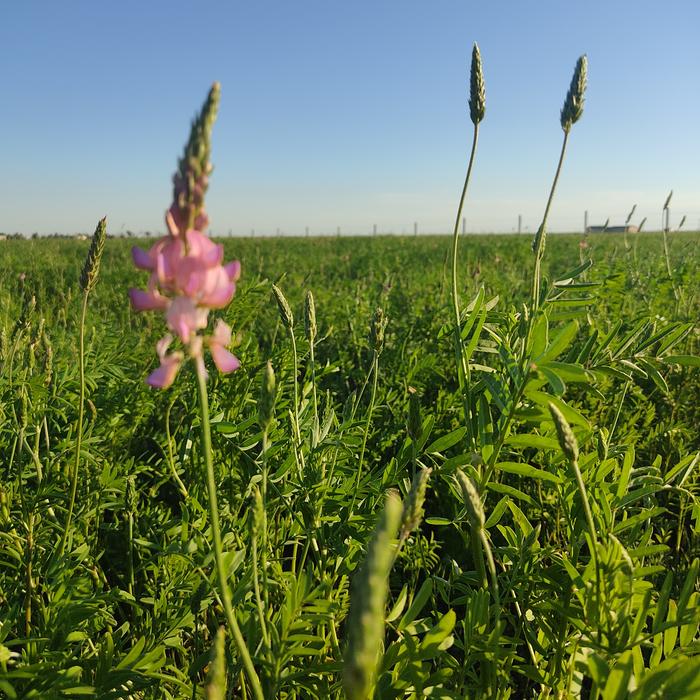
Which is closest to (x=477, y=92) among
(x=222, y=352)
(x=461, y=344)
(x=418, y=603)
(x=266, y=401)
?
(x=461, y=344)

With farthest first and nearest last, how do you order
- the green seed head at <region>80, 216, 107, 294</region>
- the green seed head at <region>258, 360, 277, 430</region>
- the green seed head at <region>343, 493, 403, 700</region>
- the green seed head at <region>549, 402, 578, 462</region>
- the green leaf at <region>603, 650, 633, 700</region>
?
the green seed head at <region>80, 216, 107, 294</region> → the green seed head at <region>258, 360, 277, 430</region> → the green seed head at <region>549, 402, 578, 462</region> → the green leaf at <region>603, 650, 633, 700</region> → the green seed head at <region>343, 493, 403, 700</region>

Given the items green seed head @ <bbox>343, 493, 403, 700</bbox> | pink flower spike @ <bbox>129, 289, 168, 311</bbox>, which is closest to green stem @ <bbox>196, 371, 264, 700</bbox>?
pink flower spike @ <bbox>129, 289, 168, 311</bbox>

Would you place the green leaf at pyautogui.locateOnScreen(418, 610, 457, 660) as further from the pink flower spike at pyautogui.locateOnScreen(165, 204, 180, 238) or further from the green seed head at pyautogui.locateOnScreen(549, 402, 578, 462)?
the pink flower spike at pyautogui.locateOnScreen(165, 204, 180, 238)

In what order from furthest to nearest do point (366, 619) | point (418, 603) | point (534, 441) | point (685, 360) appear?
point (685, 360) → point (534, 441) → point (418, 603) → point (366, 619)

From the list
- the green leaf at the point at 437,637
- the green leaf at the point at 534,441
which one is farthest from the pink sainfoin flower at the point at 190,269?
the green leaf at the point at 534,441

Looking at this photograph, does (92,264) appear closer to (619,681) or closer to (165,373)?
(165,373)

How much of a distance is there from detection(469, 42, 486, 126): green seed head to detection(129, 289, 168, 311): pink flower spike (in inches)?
38.7

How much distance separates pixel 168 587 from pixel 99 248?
0.83 m

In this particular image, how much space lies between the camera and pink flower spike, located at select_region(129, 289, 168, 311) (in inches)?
27.5

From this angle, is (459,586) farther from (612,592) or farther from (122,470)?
(122,470)

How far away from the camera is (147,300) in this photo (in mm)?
699

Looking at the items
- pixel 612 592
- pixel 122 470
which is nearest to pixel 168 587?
pixel 122 470

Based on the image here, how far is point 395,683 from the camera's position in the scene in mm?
973

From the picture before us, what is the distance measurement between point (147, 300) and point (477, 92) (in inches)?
41.0
